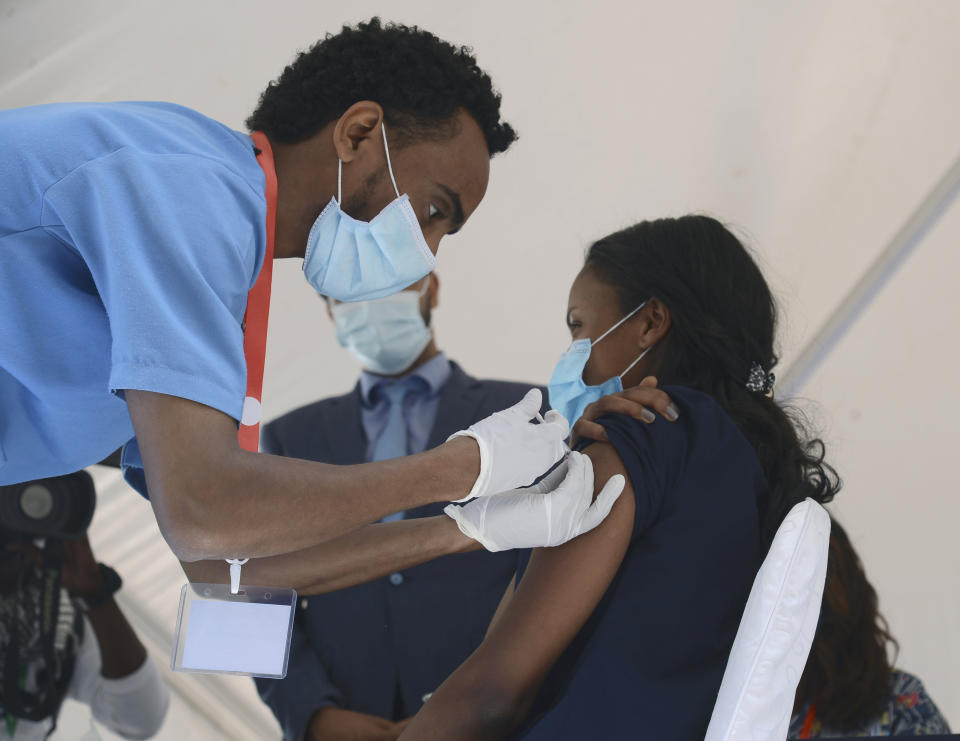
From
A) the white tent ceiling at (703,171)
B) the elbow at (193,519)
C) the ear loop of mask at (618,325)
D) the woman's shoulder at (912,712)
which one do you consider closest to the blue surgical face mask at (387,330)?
the white tent ceiling at (703,171)

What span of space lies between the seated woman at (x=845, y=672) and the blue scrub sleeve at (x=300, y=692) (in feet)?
3.08

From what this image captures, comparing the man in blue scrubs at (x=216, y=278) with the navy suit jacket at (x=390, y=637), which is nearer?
the man in blue scrubs at (x=216, y=278)

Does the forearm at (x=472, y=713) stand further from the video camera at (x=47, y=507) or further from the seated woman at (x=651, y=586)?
the video camera at (x=47, y=507)

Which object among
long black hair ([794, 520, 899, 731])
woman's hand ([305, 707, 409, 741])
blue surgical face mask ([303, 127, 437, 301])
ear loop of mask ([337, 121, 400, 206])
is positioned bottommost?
woman's hand ([305, 707, 409, 741])

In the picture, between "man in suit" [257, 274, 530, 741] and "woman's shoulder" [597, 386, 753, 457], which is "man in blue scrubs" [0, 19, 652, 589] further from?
"man in suit" [257, 274, 530, 741]

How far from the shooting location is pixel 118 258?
2.92 ft

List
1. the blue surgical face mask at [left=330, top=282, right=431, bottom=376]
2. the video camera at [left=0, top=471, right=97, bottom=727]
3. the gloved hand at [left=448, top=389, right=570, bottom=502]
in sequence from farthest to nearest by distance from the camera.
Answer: the blue surgical face mask at [left=330, top=282, right=431, bottom=376] → the video camera at [left=0, top=471, right=97, bottom=727] → the gloved hand at [left=448, top=389, right=570, bottom=502]

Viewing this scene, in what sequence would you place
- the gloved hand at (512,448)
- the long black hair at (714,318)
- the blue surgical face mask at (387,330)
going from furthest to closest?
the blue surgical face mask at (387,330) → the long black hair at (714,318) → the gloved hand at (512,448)

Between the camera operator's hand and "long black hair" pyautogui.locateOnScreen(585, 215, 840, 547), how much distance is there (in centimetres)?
162

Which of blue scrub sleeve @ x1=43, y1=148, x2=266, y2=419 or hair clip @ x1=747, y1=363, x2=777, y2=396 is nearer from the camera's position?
blue scrub sleeve @ x1=43, y1=148, x2=266, y2=419

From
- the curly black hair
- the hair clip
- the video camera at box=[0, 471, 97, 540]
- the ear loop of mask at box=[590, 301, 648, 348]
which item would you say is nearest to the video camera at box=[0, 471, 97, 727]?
the video camera at box=[0, 471, 97, 540]

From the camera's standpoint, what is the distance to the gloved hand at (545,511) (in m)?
1.10

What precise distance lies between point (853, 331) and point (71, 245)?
242cm

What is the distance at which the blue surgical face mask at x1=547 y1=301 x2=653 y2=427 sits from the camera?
160 centimetres
